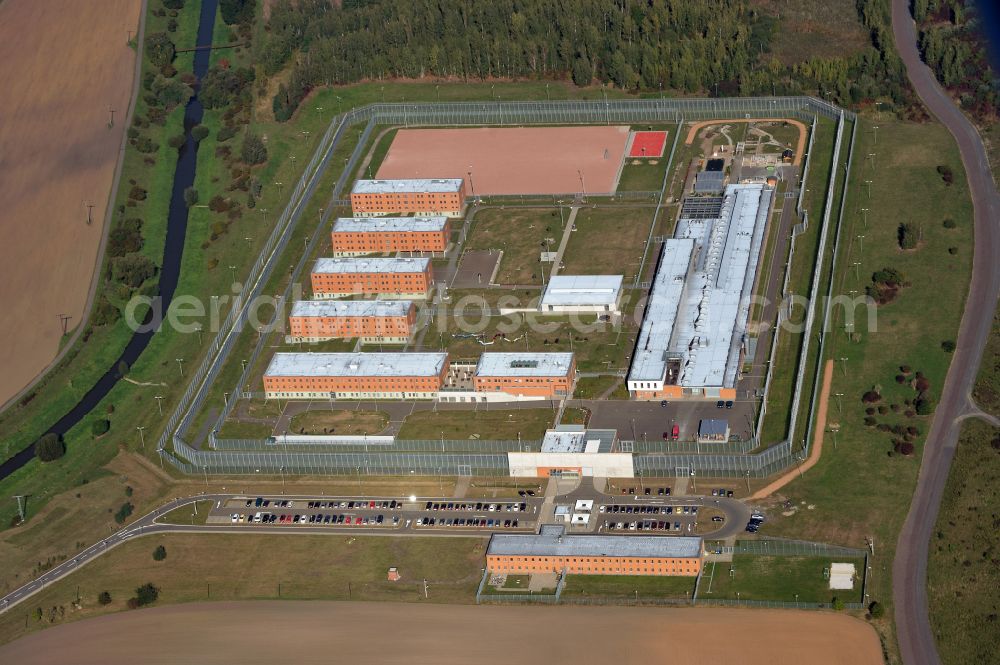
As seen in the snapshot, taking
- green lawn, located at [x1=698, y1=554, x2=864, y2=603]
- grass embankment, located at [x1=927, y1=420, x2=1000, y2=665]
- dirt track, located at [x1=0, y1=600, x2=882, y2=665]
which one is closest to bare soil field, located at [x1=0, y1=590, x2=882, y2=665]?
dirt track, located at [x1=0, y1=600, x2=882, y2=665]

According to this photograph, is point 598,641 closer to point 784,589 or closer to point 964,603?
point 784,589

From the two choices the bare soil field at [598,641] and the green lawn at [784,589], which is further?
the green lawn at [784,589]

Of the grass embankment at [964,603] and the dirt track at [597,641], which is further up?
the grass embankment at [964,603]

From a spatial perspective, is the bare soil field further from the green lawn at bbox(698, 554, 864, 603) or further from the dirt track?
the green lawn at bbox(698, 554, 864, 603)

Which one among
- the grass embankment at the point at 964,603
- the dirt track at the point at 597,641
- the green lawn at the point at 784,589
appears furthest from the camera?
the green lawn at the point at 784,589

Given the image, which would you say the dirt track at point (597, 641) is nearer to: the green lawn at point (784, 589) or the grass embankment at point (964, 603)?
the green lawn at point (784, 589)

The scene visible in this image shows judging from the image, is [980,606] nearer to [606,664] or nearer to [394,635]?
[606,664]

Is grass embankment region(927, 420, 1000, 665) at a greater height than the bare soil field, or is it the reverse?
grass embankment region(927, 420, 1000, 665)

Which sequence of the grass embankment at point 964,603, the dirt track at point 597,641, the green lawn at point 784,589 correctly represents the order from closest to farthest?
the grass embankment at point 964,603
the dirt track at point 597,641
the green lawn at point 784,589

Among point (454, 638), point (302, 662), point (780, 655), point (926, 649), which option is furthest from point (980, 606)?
point (302, 662)

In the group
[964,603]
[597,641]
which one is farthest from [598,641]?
[964,603]

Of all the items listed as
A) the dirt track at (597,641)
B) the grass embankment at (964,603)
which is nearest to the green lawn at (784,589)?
the dirt track at (597,641)
